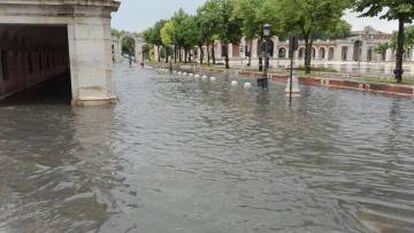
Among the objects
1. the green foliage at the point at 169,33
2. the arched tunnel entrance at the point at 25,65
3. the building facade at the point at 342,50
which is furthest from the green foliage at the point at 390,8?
the building facade at the point at 342,50

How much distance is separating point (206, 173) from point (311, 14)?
34770mm

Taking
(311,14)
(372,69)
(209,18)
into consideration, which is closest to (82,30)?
(311,14)

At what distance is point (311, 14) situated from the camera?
41500 mm

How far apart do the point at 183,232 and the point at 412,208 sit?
3667 mm

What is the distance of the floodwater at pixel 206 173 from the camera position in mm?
6949

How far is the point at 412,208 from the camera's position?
7457 millimetres

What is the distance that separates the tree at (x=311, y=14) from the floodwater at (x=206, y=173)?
24.7 metres

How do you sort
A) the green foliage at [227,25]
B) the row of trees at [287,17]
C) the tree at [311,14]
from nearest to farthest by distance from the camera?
the row of trees at [287,17]
the tree at [311,14]
the green foliage at [227,25]

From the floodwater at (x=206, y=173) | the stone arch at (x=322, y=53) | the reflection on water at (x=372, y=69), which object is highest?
the stone arch at (x=322, y=53)

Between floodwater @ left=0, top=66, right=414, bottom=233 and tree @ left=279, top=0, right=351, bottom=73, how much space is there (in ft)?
81.2

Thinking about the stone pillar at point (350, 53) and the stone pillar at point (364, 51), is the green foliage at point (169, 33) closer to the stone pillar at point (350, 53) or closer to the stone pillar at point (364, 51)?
the stone pillar at point (350, 53)

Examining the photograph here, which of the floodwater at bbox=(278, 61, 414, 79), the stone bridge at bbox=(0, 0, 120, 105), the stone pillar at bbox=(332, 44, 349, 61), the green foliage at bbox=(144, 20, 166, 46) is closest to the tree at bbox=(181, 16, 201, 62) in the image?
the floodwater at bbox=(278, 61, 414, 79)

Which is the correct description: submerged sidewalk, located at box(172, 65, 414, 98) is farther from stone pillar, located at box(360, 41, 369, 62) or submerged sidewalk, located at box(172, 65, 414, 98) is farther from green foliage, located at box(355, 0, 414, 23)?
stone pillar, located at box(360, 41, 369, 62)

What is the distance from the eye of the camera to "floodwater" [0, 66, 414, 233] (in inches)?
274
